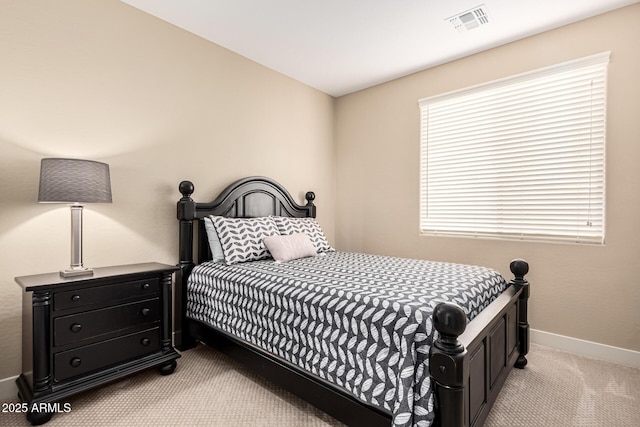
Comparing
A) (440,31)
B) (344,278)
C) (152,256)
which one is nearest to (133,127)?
(152,256)

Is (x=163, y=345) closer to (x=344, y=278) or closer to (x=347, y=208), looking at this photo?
(x=344, y=278)

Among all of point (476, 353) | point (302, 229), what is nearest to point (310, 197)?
point (302, 229)

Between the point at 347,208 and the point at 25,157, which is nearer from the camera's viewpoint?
the point at 25,157

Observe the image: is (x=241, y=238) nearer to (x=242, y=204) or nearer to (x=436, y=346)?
(x=242, y=204)

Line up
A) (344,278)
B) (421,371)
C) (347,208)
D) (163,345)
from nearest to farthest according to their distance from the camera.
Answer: (421,371) → (344,278) → (163,345) → (347,208)

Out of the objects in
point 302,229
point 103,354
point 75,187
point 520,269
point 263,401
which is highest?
point 75,187

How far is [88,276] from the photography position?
195 centimetres

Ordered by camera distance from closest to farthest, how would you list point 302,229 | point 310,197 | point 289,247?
point 289,247 → point 302,229 → point 310,197

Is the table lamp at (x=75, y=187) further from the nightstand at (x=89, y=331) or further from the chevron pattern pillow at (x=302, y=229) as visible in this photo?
the chevron pattern pillow at (x=302, y=229)

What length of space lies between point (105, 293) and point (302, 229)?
69.0 inches

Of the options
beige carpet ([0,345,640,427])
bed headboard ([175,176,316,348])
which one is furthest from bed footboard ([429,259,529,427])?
bed headboard ([175,176,316,348])

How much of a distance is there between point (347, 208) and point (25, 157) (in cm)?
314

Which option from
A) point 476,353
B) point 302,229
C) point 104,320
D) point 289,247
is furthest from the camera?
point 302,229

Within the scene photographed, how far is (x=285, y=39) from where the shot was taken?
2914mm
